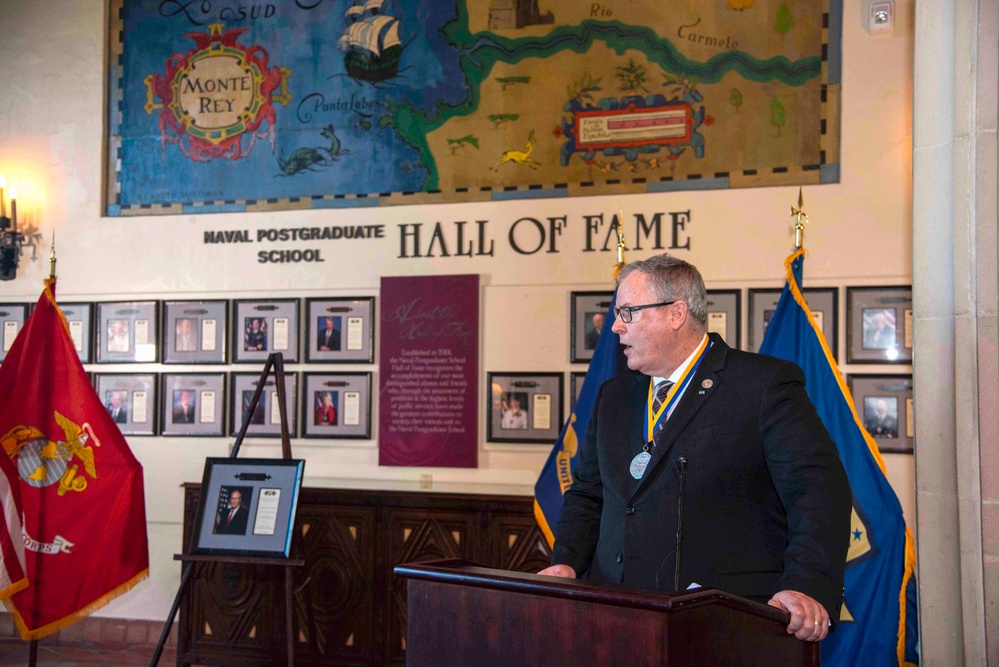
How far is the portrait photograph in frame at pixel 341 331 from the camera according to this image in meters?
5.91

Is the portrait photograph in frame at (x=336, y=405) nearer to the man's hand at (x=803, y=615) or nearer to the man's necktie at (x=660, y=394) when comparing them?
the man's necktie at (x=660, y=394)

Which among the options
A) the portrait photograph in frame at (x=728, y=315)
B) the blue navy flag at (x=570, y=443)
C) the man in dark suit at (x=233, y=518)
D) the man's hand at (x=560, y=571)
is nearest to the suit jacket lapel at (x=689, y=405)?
the man's hand at (x=560, y=571)

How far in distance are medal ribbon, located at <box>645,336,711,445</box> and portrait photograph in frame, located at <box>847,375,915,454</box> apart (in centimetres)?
279

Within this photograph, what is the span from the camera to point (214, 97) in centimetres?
629

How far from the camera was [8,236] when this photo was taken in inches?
252

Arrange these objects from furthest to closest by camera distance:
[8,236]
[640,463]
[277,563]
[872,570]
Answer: [8,236]
[277,563]
[872,570]
[640,463]

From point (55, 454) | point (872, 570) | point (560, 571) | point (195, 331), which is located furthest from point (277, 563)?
point (872, 570)

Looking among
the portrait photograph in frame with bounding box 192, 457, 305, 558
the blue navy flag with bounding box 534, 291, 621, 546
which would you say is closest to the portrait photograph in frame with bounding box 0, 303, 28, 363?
the portrait photograph in frame with bounding box 192, 457, 305, 558

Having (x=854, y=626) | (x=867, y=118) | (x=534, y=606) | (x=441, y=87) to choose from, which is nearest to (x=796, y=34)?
(x=867, y=118)

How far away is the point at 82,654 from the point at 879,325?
494 cm

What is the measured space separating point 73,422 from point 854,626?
394cm

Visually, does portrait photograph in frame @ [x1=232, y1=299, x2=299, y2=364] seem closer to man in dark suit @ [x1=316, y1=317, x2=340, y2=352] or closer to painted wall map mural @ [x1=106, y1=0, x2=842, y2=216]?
man in dark suit @ [x1=316, y1=317, x2=340, y2=352]

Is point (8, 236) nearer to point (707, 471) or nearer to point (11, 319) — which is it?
point (11, 319)

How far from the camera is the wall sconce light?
6.38 meters
